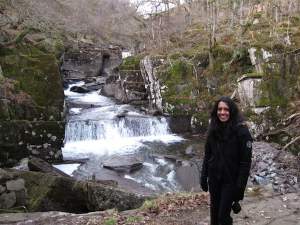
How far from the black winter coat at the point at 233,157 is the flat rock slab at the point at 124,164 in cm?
1025

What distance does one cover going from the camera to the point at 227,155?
388cm

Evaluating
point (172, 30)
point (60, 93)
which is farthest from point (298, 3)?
point (60, 93)

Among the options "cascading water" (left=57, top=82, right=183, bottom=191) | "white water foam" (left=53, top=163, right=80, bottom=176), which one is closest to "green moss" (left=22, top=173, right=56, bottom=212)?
"cascading water" (left=57, top=82, right=183, bottom=191)

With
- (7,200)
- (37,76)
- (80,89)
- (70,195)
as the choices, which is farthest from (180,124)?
(7,200)

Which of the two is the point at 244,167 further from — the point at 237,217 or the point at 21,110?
the point at 21,110

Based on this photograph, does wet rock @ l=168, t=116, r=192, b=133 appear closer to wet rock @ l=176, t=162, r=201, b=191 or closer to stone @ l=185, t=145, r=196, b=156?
stone @ l=185, t=145, r=196, b=156

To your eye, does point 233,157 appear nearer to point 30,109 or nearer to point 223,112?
point 223,112

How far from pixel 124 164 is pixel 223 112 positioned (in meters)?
10.7

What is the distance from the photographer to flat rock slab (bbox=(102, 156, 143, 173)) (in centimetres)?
1412

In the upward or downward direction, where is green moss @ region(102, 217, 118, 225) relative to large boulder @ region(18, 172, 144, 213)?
upward

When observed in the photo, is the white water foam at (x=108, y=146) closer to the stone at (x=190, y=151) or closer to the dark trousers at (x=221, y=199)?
the stone at (x=190, y=151)

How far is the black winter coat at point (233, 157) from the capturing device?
150 inches

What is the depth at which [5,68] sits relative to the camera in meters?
15.9

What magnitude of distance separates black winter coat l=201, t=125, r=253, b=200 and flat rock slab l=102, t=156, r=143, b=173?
404 inches
